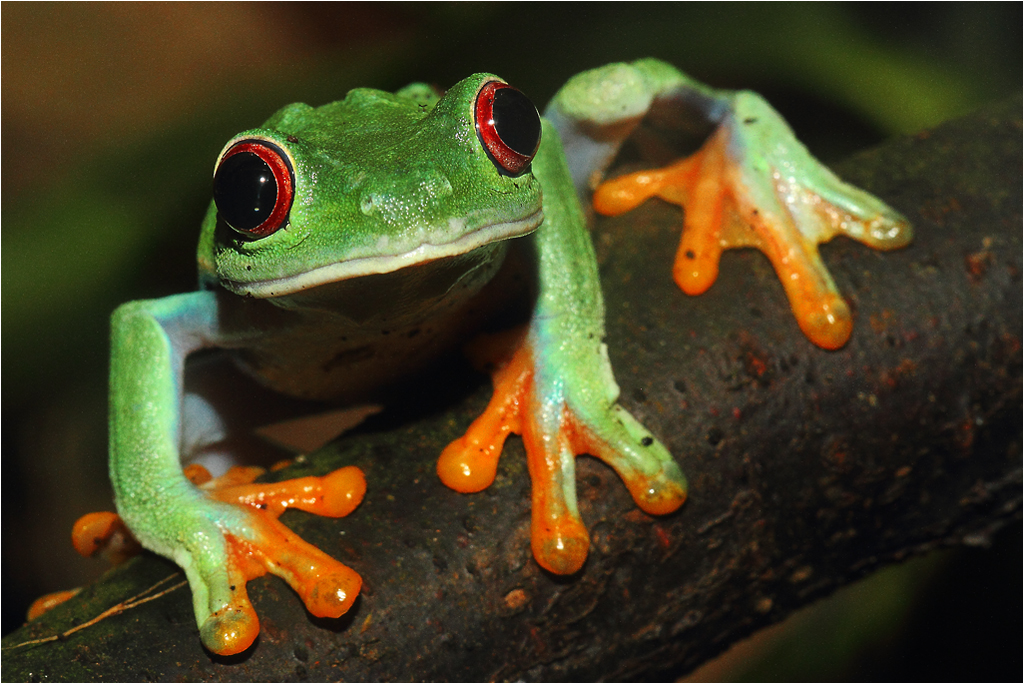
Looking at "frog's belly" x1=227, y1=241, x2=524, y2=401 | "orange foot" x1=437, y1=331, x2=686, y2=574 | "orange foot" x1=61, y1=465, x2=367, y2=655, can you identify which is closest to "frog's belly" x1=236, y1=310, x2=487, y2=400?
"frog's belly" x1=227, y1=241, x2=524, y2=401

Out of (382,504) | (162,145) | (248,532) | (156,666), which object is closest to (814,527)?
(382,504)

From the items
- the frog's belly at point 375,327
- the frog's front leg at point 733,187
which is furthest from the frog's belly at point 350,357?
the frog's front leg at point 733,187

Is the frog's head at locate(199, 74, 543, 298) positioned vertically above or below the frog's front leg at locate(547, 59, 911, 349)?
above

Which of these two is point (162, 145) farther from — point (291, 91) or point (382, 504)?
point (382, 504)

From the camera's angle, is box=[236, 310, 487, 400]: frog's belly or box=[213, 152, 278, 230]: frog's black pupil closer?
box=[213, 152, 278, 230]: frog's black pupil

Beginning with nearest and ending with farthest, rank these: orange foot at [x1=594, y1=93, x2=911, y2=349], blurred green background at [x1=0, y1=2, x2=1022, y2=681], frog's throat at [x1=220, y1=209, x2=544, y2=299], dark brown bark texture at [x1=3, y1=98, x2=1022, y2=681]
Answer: frog's throat at [x1=220, y1=209, x2=544, y2=299]
dark brown bark texture at [x1=3, y1=98, x2=1022, y2=681]
orange foot at [x1=594, y1=93, x2=911, y2=349]
blurred green background at [x1=0, y1=2, x2=1022, y2=681]

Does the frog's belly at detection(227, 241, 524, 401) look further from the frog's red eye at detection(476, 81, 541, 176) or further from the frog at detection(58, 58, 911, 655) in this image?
the frog's red eye at detection(476, 81, 541, 176)

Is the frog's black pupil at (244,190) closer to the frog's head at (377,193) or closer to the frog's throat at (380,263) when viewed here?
the frog's head at (377,193)

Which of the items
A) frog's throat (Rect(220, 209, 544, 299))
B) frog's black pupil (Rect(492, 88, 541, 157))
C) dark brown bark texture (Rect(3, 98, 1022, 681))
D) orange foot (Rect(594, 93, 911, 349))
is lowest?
dark brown bark texture (Rect(3, 98, 1022, 681))
